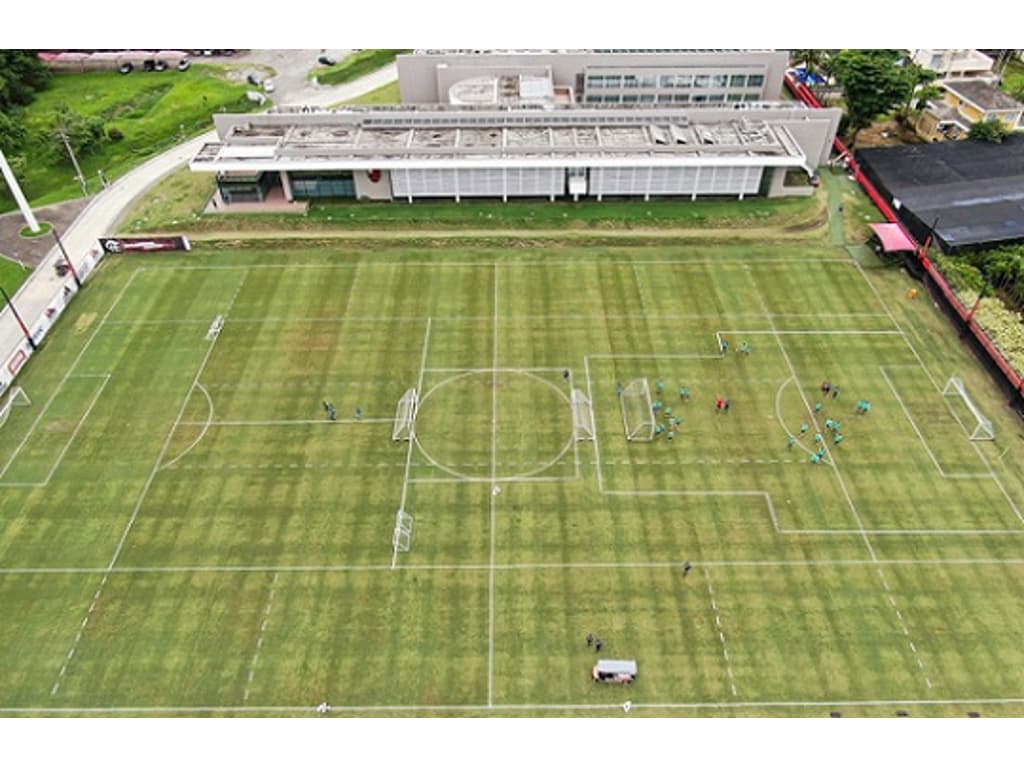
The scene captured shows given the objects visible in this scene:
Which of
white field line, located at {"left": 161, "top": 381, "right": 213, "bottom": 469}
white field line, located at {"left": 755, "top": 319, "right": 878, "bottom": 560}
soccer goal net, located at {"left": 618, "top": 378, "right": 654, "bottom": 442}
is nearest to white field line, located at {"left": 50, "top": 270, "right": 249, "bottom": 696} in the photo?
white field line, located at {"left": 161, "top": 381, "right": 213, "bottom": 469}

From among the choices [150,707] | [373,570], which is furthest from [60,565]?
[373,570]

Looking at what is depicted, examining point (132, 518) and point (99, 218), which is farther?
point (99, 218)

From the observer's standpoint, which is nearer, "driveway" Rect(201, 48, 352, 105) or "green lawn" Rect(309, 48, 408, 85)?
"driveway" Rect(201, 48, 352, 105)

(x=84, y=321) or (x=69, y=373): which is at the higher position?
(x=84, y=321)

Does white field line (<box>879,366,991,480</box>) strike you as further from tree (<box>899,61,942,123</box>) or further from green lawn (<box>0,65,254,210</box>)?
green lawn (<box>0,65,254,210</box>)

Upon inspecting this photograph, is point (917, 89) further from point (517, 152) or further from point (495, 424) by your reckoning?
point (495, 424)

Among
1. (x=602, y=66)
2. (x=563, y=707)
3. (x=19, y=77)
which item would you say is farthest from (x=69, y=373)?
(x=19, y=77)

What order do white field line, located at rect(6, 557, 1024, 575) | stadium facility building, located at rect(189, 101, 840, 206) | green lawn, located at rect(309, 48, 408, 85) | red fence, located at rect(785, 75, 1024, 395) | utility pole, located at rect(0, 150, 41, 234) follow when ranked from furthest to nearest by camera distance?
green lawn, located at rect(309, 48, 408, 85) → stadium facility building, located at rect(189, 101, 840, 206) → utility pole, located at rect(0, 150, 41, 234) → red fence, located at rect(785, 75, 1024, 395) → white field line, located at rect(6, 557, 1024, 575)
